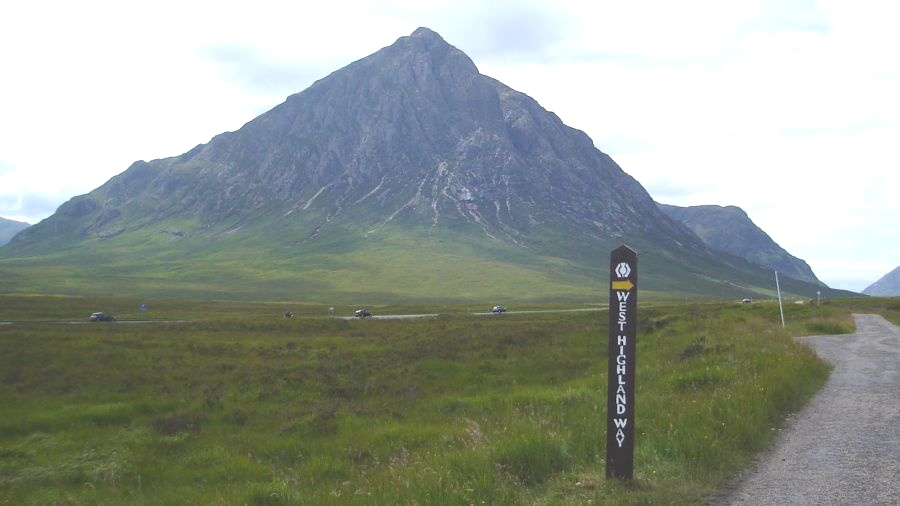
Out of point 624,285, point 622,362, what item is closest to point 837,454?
point 622,362

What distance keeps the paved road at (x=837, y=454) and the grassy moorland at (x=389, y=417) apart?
525 millimetres

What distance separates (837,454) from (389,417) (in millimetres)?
14808

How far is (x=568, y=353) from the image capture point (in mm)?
36875

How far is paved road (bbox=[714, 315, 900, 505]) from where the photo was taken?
9.30m

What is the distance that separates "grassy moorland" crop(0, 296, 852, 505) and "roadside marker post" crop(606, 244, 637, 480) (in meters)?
0.45

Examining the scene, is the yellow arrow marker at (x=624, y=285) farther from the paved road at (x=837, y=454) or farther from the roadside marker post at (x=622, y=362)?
the paved road at (x=837, y=454)

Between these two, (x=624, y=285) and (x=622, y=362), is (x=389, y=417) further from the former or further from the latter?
(x=624, y=285)

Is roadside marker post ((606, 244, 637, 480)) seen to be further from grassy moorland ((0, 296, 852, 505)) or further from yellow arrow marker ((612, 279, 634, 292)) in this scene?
grassy moorland ((0, 296, 852, 505))

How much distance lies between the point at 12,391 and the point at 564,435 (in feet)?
100.0

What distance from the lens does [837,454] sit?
11.3m

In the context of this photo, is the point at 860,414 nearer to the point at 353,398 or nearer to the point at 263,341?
the point at 353,398

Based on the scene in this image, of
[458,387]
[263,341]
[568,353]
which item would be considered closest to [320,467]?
[458,387]

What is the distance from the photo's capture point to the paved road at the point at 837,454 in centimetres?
930

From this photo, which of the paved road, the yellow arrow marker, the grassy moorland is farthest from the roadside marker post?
the paved road
